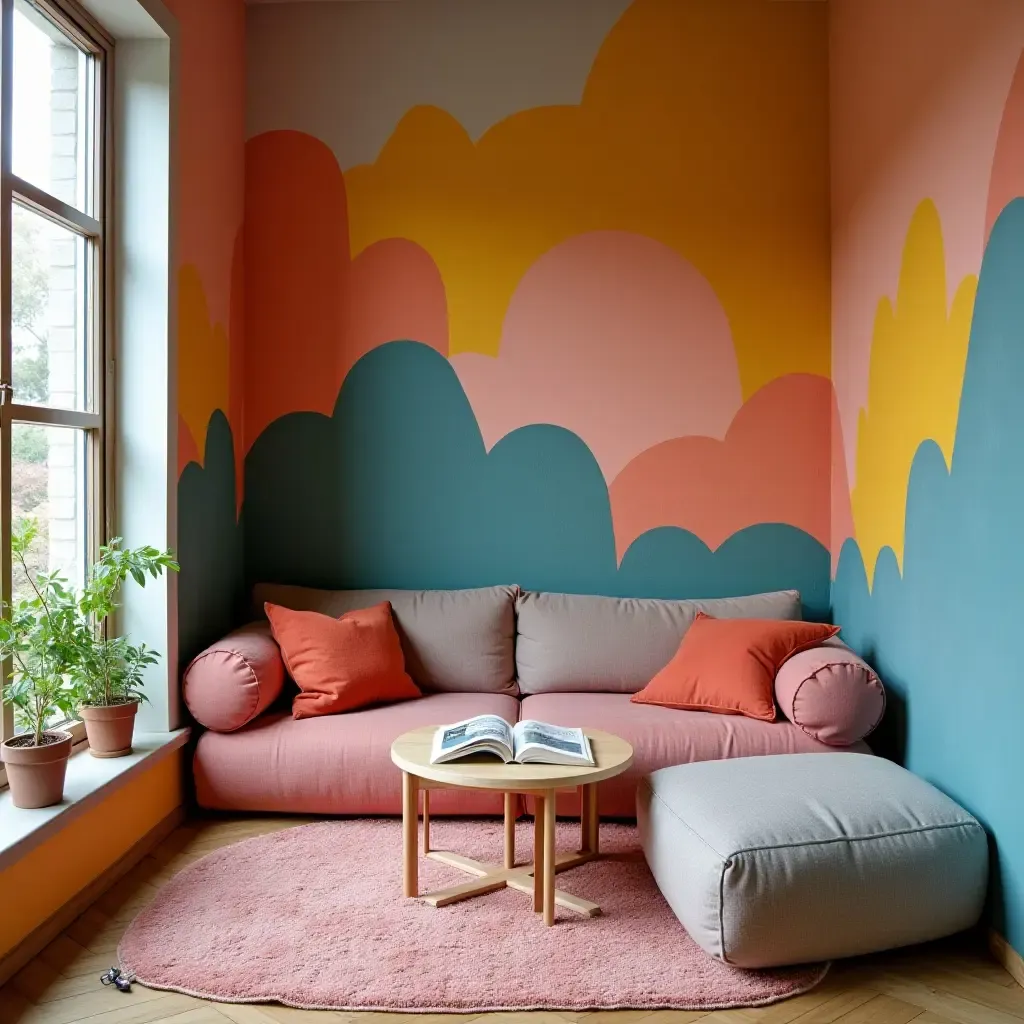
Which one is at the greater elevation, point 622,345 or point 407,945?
point 622,345

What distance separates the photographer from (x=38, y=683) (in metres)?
2.49

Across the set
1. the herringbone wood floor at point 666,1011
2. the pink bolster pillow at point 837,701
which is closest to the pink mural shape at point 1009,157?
the pink bolster pillow at point 837,701

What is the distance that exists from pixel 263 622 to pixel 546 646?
1132mm

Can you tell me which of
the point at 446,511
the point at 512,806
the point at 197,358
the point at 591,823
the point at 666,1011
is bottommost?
the point at 666,1011

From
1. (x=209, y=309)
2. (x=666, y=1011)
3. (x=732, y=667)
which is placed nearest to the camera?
(x=666, y=1011)

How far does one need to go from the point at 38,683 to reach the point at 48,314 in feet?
3.70

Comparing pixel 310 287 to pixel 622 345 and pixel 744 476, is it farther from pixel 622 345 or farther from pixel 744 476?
pixel 744 476

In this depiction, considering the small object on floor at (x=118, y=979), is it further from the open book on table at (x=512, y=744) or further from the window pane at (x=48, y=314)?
the window pane at (x=48, y=314)

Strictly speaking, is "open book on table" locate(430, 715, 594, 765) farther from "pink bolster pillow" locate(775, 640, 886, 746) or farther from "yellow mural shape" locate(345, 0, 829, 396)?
"yellow mural shape" locate(345, 0, 829, 396)

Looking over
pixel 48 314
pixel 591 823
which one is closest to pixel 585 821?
pixel 591 823

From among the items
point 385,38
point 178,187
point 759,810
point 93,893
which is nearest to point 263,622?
point 93,893

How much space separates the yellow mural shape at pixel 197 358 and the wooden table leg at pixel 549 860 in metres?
1.89

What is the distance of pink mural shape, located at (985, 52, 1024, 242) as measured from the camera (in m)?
2.43

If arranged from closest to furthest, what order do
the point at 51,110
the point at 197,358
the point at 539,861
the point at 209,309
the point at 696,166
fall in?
the point at 539,861, the point at 51,110, the point at 197,358, the point at 209,309, the point at 696,166
